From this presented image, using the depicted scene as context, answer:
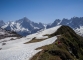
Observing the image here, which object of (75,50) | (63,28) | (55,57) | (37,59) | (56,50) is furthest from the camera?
(63,28)

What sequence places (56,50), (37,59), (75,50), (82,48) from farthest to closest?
(82,48), (75,50), (56,50), (37,59)

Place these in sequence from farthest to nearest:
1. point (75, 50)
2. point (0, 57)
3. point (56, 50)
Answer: point (75, 50) < point (0, 57) < point (56, 50)

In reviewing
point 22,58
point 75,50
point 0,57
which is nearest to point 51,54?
point 22,58

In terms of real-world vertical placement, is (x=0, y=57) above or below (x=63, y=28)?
below

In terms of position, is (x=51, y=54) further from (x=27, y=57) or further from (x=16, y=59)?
(x=16, y=59)

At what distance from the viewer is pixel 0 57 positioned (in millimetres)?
48062

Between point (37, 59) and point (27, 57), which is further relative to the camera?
point (27, 57)

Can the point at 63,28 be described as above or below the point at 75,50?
above

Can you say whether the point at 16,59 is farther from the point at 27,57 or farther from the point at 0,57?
the point at 0,57

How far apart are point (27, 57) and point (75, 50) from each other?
2417cm

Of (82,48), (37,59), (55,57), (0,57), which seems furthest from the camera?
(82,48)

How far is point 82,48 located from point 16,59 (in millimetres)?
37726

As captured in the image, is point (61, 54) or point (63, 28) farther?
point (63, 28)

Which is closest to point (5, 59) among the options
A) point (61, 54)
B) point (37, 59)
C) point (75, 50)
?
point (37, 59)
